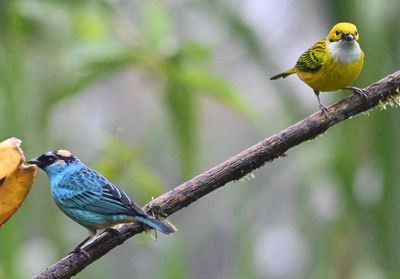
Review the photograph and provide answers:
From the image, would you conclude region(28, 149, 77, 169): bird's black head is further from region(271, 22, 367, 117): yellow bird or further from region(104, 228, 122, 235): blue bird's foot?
region(271, 22, 367, 117): yellow bird

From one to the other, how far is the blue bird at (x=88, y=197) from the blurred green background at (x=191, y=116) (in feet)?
3.78

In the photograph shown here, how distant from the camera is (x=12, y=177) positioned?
4.32 ft

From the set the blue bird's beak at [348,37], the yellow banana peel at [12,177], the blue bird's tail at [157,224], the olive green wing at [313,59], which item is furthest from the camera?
the olive green wing at [313,59]

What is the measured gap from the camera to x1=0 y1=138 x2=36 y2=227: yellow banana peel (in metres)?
1.29

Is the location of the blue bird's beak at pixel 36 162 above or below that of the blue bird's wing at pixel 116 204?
above

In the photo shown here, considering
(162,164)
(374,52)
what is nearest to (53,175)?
(374,52)

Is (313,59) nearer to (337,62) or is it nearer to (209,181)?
(337,62)

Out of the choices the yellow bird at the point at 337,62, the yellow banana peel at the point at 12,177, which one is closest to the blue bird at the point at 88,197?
the yellow banana peel at the point at 12,177

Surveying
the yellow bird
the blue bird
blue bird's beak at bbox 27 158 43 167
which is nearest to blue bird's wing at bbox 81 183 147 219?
the blue bird

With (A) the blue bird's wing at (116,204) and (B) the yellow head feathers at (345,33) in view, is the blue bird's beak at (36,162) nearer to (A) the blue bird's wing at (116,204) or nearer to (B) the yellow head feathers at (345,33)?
(A) the blue bird's wing at (116,204)

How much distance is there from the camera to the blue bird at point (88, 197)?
1440 mm

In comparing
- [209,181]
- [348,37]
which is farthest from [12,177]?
[348,37]

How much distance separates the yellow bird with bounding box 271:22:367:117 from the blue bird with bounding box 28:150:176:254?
1.46 feet

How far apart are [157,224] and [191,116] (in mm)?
1882
